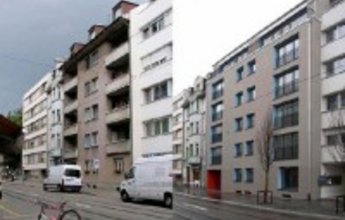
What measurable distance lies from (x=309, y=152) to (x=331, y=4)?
45cm

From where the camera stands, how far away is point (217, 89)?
2.61m

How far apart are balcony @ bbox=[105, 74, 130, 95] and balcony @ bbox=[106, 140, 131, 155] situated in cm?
31

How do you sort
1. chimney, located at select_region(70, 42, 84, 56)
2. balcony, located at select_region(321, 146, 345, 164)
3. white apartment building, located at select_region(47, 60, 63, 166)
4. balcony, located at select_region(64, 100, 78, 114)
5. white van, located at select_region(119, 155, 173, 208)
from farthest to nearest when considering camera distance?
white apartment building, located at select_region(47, 60, 63, 166) → balcony, located at select_region(64, 100, 78, 114) → chimney, located at select_region(70, 42, 84, 56) → white van, located at select_region(119, 155, 173, 208) → balcony, located at select_region(321, 146, 345, 164)

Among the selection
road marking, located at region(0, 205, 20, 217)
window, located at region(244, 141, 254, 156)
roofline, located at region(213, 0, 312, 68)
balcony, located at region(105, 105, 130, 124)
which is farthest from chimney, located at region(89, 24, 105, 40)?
road marking, located at region(0, 205, 20, 217)

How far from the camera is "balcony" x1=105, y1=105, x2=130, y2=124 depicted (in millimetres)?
3272

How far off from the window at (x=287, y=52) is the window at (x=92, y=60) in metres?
2.20

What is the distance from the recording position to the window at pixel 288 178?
195 centimetres

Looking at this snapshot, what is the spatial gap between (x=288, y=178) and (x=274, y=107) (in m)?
0.28

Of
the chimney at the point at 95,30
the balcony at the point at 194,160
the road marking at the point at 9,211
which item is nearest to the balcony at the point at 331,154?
the balcony at the point at 194,160

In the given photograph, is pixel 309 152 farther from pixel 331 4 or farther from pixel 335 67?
pixel 331 4

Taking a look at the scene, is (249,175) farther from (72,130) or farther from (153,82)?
(72,130)

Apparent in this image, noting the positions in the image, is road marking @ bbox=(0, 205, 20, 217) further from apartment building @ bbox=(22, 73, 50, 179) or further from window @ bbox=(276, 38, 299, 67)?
window @ bbox=(276, 38, 299, 67)

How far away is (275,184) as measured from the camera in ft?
6.84

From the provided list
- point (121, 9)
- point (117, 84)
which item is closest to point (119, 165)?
point (117, 84)
